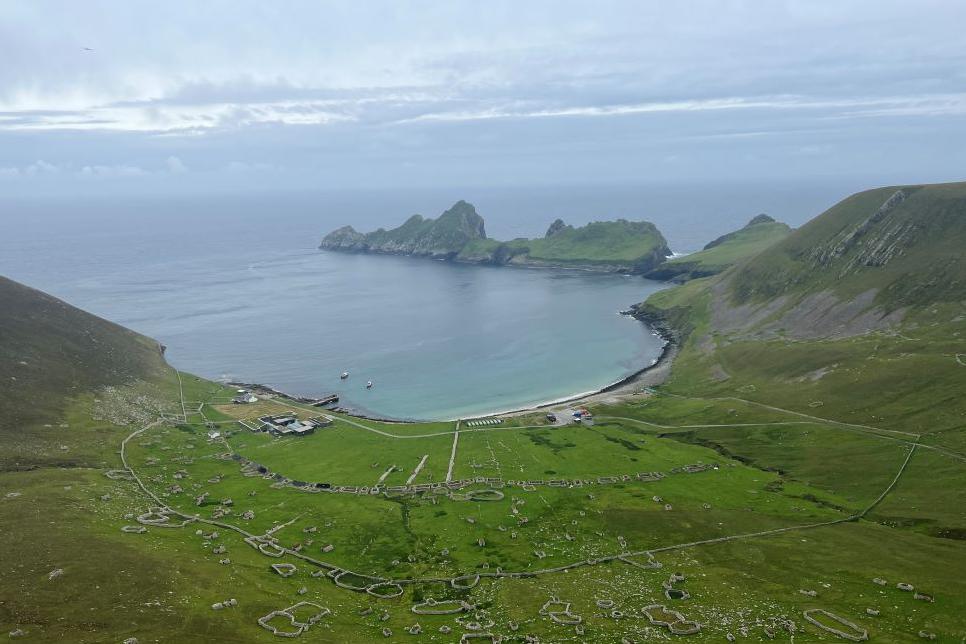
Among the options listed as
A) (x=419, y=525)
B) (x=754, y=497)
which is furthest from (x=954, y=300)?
(x=419, y=525)

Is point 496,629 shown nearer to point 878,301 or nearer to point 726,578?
point 726,578

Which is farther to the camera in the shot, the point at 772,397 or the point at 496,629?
the point at 772,397

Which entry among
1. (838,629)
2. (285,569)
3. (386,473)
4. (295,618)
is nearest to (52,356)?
(386,473)

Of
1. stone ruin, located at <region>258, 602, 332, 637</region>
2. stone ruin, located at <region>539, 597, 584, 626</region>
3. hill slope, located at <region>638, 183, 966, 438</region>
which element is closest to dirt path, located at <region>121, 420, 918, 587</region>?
stone ruin, located at <region>539, 597, 584, 626</region>

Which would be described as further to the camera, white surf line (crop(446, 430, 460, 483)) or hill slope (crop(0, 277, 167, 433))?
hill slope (crop(0, 277, 167, 433))

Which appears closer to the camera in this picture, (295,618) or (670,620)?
(670,620)

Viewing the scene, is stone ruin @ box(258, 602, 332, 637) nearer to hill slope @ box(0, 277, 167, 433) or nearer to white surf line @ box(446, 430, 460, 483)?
white surf line @ box(446, 430, 460, 483)

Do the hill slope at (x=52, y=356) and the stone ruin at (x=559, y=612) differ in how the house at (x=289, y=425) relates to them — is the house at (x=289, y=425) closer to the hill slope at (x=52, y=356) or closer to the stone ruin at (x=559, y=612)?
the hill slope at (x=52, y=356)

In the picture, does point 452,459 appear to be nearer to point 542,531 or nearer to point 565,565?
point 542,531
